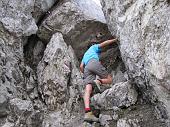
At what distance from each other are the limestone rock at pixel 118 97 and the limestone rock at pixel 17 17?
199 inches

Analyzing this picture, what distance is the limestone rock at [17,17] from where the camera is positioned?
13656 millimetres

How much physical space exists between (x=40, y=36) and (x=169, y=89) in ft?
26.3

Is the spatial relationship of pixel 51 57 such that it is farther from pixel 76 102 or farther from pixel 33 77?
pixel 76 102

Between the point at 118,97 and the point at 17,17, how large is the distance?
248 inches

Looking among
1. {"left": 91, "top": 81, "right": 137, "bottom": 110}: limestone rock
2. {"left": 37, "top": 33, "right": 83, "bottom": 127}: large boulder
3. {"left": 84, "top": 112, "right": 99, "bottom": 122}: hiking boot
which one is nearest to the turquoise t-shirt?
{"left": 37, "top": 33, "right": 83, "bottom": 127}: large boulder

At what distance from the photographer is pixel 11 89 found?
12.1 meters

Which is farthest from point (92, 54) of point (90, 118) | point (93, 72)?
point (90, 118)

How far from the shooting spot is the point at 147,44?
9430mm

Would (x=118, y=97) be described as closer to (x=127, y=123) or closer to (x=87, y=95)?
(x=127, y=123)

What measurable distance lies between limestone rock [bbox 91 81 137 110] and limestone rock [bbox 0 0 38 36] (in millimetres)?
5053

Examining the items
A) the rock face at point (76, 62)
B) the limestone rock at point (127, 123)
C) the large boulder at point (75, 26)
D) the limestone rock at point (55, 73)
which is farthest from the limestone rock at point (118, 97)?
the large boulder at point (75, 26)

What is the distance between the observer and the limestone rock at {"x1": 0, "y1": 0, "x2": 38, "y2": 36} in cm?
1366

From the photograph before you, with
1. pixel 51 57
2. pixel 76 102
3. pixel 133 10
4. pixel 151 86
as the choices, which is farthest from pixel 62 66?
pixel 151 86

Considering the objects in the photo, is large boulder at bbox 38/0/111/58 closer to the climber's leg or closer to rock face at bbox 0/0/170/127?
rock face at bbox 0/0/170/127
